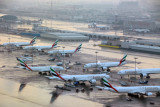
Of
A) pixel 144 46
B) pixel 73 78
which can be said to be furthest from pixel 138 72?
pixel 144 46

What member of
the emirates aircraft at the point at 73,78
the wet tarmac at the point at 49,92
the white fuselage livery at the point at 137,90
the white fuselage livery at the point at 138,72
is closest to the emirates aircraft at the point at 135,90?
the white fuselage livery at the point at 137,90

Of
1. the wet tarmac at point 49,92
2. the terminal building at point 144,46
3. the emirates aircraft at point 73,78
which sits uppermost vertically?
the terminal building at point 144,46

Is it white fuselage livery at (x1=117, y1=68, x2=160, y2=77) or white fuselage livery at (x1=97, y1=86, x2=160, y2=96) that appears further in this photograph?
white fuselage livery at (x1=117, y1=68, x2=160, y2=77)

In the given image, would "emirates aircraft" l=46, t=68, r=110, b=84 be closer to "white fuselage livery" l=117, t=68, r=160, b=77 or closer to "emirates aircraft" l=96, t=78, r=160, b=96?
"white fuselage livery" l=117, t=68, r=160, b=77

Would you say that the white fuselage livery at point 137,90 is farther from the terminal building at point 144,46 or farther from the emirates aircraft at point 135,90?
the terminal building at point 144,46

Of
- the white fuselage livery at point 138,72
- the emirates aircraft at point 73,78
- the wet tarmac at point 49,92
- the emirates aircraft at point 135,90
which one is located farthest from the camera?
the white fuselage livery at point 138,72

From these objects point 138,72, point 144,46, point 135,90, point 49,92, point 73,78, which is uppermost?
point 144,46

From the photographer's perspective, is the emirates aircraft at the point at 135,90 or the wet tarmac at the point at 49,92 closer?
the wet tarmac at the point at 49,92

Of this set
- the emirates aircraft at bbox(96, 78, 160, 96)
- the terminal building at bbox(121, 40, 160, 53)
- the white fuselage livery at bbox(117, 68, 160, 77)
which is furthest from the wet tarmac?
the terminal building at bbox(121, 40, 160, 53)

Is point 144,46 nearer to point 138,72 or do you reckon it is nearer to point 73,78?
point 138,72

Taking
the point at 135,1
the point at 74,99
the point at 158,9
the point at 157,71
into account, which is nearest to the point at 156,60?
the point at 157,71

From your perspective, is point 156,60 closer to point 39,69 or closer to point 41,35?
point 39,69
